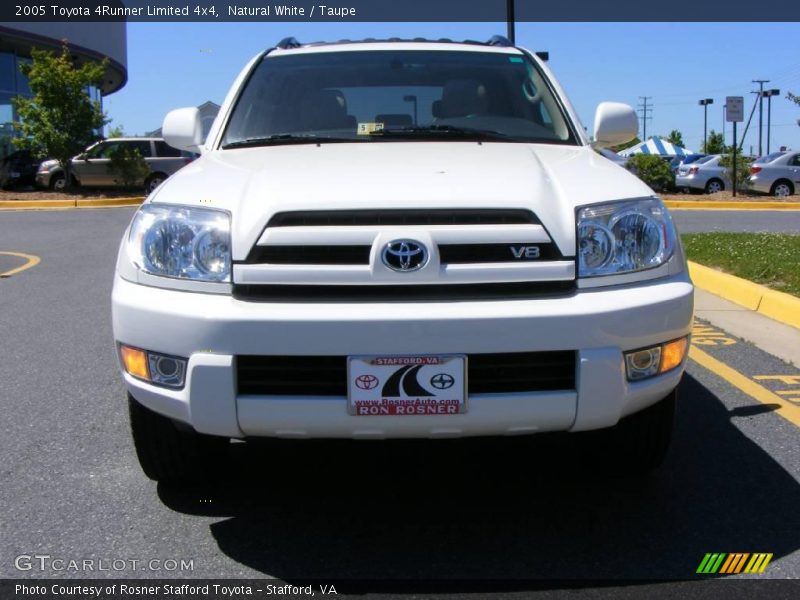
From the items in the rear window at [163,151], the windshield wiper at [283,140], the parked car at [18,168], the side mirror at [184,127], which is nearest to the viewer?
the windshield wiper at [283,140]

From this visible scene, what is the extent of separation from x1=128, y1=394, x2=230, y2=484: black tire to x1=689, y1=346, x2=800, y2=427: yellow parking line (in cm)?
261

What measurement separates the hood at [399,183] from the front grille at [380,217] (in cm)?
2

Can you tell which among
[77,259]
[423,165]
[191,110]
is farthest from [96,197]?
[423,165]

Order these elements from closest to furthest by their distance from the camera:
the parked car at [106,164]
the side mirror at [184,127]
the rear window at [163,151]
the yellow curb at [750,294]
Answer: the side mirror at [184,127]
the yellow curb at [750,294]
the parked car at [106,164]
the rear window at [163,151]

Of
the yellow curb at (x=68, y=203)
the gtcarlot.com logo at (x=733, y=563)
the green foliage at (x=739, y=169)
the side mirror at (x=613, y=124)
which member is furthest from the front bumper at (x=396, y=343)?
the green foliage at (x=739, y=169)

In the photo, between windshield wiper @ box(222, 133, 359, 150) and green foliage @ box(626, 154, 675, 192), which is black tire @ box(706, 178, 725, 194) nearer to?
green foliage @ box(626, 154, 675, 192)

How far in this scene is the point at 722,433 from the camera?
13.8ft

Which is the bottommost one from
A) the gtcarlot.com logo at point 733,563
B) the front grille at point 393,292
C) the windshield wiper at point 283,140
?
the gtcarlot.com logo at point 733,563

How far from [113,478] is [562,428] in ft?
5.81

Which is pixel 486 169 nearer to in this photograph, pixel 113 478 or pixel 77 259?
pixel 113 478

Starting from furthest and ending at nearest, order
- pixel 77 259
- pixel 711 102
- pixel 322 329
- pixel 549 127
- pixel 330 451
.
A: pixel 711 102, pixel 77 259, pixel 549 127, pixel 330 451, pixel 322 329

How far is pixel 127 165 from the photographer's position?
24.0 m

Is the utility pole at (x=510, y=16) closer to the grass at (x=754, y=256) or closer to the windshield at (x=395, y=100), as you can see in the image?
the grass at (x=754, y=256)

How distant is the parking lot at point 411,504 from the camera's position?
298 centimetres
